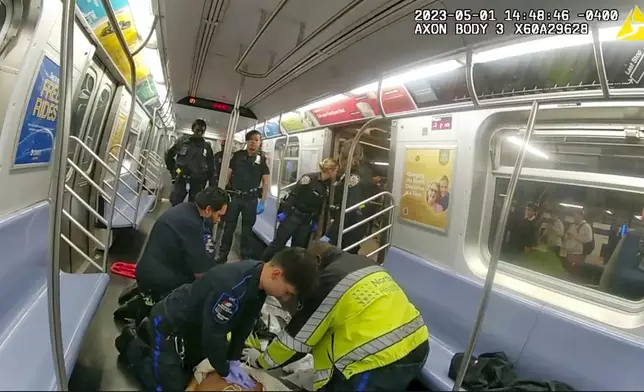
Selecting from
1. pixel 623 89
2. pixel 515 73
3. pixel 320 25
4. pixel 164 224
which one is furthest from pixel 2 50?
pixel 623 89

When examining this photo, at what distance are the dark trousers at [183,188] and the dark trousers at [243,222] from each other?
0.72 feet

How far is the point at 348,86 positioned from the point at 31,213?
2.18 m

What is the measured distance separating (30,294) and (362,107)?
2.50 metres

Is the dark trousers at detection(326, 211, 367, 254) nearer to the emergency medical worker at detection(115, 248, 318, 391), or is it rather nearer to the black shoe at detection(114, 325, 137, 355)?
the emergency medical worker at detection(115, 248, 318, 391)

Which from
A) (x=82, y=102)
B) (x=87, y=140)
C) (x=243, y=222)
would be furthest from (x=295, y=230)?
(x=87, y=140)

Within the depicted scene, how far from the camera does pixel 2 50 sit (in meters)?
2.13

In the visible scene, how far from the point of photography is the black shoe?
1.45 metres

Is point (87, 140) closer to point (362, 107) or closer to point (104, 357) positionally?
point (362, 107)

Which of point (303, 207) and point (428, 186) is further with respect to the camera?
point (428, 186)

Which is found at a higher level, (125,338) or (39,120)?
(39,120)

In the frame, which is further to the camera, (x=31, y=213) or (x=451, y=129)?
(x=451, y=129)

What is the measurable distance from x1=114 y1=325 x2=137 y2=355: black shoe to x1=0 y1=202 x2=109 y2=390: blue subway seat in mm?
141

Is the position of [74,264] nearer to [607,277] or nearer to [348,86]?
[348,86]

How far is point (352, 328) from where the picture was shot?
6.19 ft
